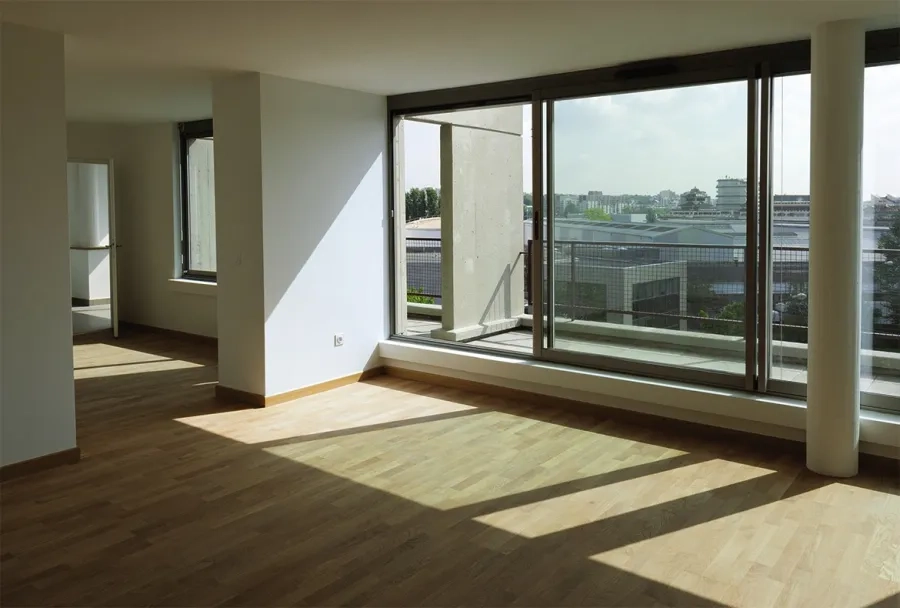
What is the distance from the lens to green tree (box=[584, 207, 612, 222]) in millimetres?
5105

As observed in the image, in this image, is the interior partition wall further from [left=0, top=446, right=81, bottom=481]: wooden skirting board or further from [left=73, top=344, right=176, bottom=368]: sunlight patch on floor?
[left=73, top=344, right=176, bottom=368]: sunlight patch on floor

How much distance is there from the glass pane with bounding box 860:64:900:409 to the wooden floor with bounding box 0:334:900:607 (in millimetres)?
548

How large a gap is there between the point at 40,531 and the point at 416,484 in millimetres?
1698

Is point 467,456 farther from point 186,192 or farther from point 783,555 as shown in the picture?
point 186,192

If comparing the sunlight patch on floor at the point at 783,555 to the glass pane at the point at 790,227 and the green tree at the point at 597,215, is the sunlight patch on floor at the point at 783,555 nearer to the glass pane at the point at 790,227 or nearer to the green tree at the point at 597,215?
the glass pane at the point at 790,227

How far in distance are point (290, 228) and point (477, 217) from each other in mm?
2734

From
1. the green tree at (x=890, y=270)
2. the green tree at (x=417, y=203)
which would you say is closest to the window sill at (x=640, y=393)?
the green tree at (x=890, y=270)

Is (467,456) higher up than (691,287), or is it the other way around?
(691,287)

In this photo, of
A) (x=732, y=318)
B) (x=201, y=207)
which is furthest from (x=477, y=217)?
(x=732, y=318)

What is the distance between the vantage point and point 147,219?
325 inches

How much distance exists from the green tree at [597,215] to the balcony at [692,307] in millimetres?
175

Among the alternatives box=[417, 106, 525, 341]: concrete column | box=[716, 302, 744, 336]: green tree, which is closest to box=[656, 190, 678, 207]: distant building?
box=[716, 302, 744, 336]: green tree

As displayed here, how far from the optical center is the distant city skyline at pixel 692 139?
393cm

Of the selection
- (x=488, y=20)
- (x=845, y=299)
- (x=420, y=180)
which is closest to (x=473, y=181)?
(x=420, y=180)
